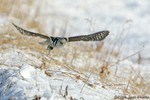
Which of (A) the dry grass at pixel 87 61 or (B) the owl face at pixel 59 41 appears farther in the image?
(A) the dry grass at pixel 87 61

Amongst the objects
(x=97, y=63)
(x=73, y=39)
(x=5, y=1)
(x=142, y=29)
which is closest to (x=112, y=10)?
(x=142, y=29)

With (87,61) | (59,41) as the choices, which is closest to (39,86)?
(59,41)

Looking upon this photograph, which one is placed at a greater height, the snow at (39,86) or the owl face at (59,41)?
the owl face at (59,41)

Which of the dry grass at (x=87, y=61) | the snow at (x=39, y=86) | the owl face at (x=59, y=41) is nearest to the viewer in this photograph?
the snow at (x=39, y=86)

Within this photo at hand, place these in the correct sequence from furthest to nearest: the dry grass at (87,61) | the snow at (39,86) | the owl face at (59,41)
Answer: the dry grass at (87,61) < the owl face at (59,41) < the snow at (39,86)

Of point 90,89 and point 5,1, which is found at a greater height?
point 5,1

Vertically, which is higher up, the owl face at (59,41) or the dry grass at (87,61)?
the owl face at (59,41)

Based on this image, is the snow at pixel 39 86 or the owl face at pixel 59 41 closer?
the snow at pixel 39 86

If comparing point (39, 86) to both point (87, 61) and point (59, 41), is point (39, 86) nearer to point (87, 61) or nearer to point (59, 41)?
point (59, 41)

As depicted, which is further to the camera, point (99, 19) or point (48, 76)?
point (99, 19)

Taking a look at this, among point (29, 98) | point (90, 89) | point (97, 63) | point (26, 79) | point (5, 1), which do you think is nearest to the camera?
point (29, 98)

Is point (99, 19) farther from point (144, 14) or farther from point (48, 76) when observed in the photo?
point (48, 76)
